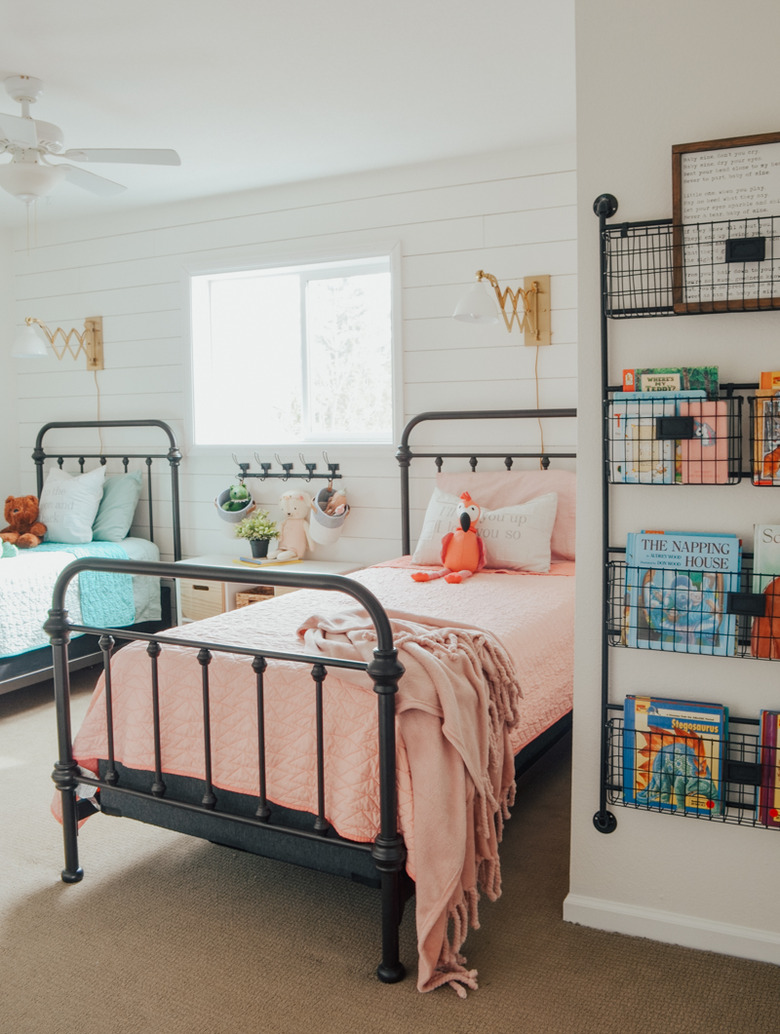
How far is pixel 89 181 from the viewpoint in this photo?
319cm

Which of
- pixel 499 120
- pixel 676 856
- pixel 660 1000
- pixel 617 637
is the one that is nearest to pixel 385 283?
pixel 499 120

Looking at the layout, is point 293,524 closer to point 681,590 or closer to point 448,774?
point 448,774

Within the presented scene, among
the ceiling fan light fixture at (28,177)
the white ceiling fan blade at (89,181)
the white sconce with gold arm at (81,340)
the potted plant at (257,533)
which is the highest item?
the white ceiling fan blade at (89,181)

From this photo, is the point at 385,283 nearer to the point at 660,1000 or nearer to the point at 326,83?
the point at 326,83

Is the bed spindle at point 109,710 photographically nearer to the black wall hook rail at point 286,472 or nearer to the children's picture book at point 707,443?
the children's picture book at point 707,443

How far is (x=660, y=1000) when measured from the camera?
1748 millimetres

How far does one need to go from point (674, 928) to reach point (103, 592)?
2960mm

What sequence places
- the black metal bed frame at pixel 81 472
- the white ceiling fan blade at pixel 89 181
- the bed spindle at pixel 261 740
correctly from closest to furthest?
1. the bed spindle at pixel 261 740
2. the white ceiling fan blade at pixel 89 181
3. the black metal bed frame at pixel 81 472

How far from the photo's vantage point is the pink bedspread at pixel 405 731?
1.80m

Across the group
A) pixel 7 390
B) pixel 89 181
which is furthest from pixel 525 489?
pixel 7 390

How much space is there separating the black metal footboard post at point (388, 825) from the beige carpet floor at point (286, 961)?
0.22 ft

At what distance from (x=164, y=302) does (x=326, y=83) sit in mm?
1896

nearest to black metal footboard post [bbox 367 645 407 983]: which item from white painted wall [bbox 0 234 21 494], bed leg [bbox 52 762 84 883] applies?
bed leg [bbox 52 762 84 883]

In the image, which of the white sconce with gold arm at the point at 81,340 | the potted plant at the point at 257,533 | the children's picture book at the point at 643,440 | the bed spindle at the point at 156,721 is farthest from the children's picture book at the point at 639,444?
the white sconce with gold arm at the point at 81,340
